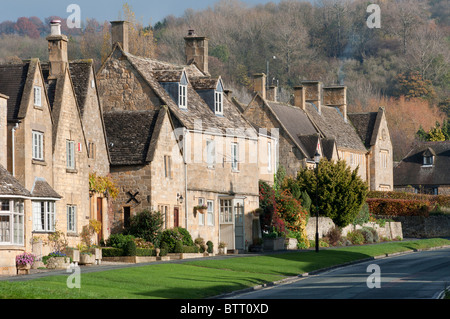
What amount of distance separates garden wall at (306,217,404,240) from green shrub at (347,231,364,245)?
343 millimetres

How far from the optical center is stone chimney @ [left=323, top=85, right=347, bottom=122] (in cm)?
8500

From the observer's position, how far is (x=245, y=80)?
154 meters

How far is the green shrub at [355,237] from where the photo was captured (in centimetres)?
6155

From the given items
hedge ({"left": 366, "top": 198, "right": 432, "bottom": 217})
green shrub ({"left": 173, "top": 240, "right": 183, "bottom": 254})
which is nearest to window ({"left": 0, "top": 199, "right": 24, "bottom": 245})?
green shrub ({"left": 173, "top": 240, "right": 183, "bottom": 254})

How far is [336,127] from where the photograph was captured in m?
79.4

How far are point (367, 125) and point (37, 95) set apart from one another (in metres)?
51.5

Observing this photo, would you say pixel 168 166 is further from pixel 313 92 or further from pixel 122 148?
pixel 313 92

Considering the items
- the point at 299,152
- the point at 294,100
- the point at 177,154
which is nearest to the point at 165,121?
the point at 177,154

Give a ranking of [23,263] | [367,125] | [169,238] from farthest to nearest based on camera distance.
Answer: [367,125] → [169,238] → [23,263]

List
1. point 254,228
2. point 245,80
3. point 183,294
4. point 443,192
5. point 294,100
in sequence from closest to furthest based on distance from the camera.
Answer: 1. point 183,294
2. point 254,228
3. point 294,100
4. point 443,192
5. point 245,80

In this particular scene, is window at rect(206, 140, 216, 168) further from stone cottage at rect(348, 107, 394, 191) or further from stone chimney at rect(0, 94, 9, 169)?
stone cottage at rect(348, 107, 394, 191)

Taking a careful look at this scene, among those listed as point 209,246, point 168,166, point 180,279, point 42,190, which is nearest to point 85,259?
point 42,190
